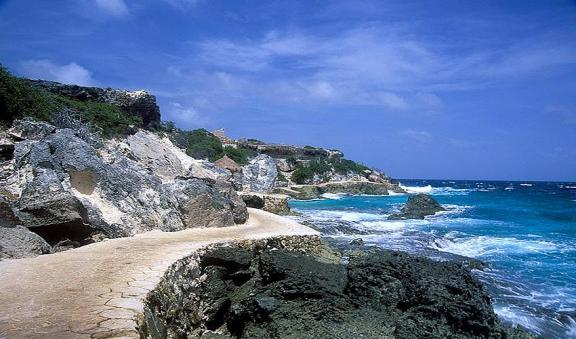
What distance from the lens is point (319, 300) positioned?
22.9 feet

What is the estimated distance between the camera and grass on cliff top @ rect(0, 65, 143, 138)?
15.2 meters

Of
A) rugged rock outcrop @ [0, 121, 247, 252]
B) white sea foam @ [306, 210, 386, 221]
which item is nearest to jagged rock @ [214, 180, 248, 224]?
rugged rock outcrop @ [0, 121, 247, 252]

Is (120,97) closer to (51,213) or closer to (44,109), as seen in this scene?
(44,109)

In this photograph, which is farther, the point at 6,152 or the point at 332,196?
the point at 332,196

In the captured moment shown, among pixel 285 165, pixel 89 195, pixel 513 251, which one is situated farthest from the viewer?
pixel 285 165

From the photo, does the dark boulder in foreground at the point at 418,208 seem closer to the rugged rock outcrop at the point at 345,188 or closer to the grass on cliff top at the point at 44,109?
the grass on cliff top at the point at 44,109

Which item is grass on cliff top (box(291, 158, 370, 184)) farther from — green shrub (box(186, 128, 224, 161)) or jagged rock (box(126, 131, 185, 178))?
jagged rock (box(126, 131, 185, 178))

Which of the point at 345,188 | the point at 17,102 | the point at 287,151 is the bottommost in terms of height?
the point at 345,188

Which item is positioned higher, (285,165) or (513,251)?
(285,165)

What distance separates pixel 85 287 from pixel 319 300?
360 cm

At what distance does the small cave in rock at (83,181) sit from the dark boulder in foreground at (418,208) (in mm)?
18991

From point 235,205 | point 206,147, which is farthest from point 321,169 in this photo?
point 235,205

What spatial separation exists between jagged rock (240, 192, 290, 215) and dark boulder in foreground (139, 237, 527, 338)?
13288mm

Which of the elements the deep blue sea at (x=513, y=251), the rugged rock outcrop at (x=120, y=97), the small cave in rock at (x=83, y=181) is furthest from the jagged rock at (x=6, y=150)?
the rugged rock outcrop at (x=120, y=97)
